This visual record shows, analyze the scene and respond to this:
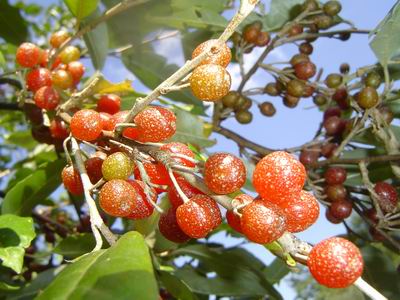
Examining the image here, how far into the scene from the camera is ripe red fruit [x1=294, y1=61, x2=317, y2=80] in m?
2.45

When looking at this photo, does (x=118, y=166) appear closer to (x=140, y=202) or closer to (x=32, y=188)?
(x=140, y=202)

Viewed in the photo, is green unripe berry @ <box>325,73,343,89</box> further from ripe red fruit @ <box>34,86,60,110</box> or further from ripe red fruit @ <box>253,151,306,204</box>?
ripe red fruit @ <box>253,151,306,204</box>

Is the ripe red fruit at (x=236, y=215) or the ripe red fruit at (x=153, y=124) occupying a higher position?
the ripe red fruit at (x=153, y=124)

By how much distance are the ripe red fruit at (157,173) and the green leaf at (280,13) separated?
5.83 ft

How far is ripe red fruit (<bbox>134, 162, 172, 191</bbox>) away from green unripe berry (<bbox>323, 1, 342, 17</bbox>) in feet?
5.56

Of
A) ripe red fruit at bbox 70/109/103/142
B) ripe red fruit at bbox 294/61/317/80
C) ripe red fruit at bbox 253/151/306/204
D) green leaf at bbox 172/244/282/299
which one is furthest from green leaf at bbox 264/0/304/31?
ripe red fruit at bbox 253/151/306/204

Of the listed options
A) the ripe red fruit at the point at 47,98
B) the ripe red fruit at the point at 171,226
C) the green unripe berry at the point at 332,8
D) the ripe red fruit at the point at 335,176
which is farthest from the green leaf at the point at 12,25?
the ripe red fruit at the point at 171,226

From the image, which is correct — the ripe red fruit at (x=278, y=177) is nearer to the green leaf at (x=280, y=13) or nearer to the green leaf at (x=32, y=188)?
the green leaf at (x=32, y=188)

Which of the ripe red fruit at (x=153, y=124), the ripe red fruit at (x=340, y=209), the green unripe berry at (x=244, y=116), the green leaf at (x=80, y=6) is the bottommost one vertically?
the ripe red fruit at (x=340, y=209)

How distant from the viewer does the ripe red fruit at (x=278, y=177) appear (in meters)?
1.05

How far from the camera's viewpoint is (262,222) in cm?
98

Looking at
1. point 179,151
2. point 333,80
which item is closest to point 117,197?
point 179,151

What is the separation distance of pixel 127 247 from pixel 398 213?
1358 mm

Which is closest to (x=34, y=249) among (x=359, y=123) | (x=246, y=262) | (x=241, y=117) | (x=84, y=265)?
(x=246, y=262)
